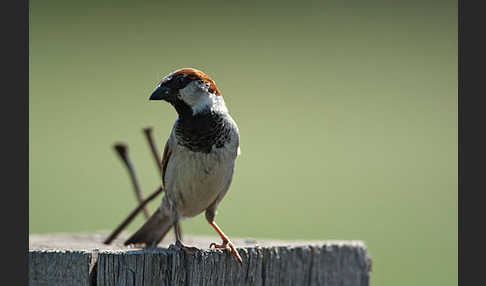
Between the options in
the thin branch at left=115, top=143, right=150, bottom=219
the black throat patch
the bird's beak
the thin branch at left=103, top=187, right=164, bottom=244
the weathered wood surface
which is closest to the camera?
the weathered wood surface

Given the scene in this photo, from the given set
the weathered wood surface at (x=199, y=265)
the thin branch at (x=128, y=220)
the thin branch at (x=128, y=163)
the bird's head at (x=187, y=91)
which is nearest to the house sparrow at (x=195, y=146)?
the bird's head at (x=187, y=91)

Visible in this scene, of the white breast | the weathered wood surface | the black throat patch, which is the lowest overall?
the weathered wood surface

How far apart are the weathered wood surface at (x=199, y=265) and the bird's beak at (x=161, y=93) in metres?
0.77

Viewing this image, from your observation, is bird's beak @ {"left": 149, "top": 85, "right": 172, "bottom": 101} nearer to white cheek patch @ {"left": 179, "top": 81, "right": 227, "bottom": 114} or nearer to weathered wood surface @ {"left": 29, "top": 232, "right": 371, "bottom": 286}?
white cheek patch @ {"left": 179, "top": 81, "right": 227, "bottom": 114}

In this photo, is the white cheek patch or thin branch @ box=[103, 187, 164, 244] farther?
thin branch @ box=[103, 187, 164, 244]

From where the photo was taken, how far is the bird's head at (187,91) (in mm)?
3699

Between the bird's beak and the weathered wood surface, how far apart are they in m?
0.77

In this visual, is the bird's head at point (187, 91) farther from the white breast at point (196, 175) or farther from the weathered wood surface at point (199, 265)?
the weathered wood surface at point (199, 265)

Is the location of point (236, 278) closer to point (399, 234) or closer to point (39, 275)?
point (39, 275)

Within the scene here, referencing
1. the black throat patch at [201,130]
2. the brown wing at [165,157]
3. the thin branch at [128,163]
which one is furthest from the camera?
the thin branch at [128,163]

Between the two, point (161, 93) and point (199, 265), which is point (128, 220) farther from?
point (199, 265)

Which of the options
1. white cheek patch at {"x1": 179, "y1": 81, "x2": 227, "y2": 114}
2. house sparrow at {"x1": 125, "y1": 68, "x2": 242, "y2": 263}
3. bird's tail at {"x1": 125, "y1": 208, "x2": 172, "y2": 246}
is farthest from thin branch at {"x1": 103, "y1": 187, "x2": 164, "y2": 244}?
white cheek patch at {"x1": 179, "y1": 81, "x2": 227, "y2": 114}

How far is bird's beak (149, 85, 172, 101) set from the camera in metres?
3.66

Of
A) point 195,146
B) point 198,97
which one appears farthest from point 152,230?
point 198,97
